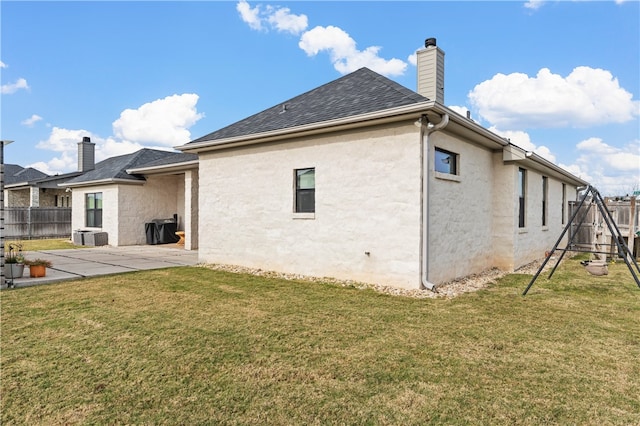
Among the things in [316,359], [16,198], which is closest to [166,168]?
[316,359]

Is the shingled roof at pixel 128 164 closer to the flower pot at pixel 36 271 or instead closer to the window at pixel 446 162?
the flower pot at pixel 36 271

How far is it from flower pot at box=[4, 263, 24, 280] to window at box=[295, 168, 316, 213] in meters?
6.19

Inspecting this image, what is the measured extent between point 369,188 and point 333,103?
2.63 m

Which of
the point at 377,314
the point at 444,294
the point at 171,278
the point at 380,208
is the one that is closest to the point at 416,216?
the point at 380,208

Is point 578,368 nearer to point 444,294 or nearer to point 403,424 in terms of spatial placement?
point 403,424

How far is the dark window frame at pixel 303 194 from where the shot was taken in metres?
8.66

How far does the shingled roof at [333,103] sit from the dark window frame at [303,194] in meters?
1.14

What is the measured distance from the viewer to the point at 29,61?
1271cm

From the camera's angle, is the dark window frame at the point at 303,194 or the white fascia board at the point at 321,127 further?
the dark window frame at the point at 303,194

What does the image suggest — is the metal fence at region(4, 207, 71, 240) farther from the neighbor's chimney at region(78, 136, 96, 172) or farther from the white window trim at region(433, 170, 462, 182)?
the white window trim at region(433, 170, 462, 182)

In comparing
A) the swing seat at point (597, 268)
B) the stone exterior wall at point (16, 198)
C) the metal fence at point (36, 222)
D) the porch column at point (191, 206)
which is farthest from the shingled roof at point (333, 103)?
the stone exterior wall at point (16, 198)

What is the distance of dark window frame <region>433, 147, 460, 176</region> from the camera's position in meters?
7.76

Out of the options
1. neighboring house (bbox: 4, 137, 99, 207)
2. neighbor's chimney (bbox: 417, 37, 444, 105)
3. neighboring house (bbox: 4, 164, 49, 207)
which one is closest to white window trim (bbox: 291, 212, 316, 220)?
neighbor's chimney (bbox: 417, 37, 444, 105)

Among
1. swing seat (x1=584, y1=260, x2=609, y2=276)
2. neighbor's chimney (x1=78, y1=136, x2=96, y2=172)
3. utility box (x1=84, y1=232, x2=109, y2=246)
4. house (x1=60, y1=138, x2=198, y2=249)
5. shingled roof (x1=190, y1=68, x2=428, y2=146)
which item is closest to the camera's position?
shingled roof (x1=190, y1=68, x2=428, y2=146)
